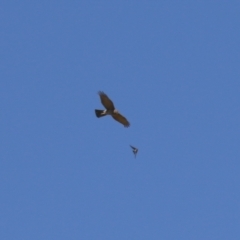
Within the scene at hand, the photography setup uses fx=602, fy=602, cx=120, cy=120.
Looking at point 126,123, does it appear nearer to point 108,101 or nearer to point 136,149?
point 108,101

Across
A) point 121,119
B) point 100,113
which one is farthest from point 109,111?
point 121,119

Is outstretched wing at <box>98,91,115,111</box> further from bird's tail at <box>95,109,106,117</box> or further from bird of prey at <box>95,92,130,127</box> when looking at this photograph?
bird's tail at <box>95,109,106,117</box>

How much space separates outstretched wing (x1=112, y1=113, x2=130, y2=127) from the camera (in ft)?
81.1

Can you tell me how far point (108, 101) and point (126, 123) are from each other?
1915 millimetres

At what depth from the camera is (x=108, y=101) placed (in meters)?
24.0

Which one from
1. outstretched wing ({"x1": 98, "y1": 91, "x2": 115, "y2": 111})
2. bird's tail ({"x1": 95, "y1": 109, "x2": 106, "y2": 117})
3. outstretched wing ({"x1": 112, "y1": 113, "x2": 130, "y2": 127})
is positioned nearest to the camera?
outstretched wing ({"x1": 98, "y1": 91, "x2": 115, "y2": 111})

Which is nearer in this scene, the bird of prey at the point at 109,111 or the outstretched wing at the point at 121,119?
the bird of prey at the point at 109,111

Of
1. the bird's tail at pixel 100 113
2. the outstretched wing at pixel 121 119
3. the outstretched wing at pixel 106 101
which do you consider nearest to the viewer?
the outstretched wing at pixel 106 101

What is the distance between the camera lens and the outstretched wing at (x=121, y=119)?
2471cm

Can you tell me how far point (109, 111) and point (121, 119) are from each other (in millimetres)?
1092

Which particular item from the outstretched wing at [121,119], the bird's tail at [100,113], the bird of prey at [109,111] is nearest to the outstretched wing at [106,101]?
the bird of prey at [109,111]

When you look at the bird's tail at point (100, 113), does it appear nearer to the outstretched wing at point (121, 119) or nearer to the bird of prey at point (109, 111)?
the bird of prey at point (109, 111)

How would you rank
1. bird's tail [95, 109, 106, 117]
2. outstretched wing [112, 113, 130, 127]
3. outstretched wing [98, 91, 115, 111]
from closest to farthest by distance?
outstretched wing [98, 91, 115, 111]
outstretched wing [112, 113, 130, 127]
bird's tail [95, 109, 106, 117]

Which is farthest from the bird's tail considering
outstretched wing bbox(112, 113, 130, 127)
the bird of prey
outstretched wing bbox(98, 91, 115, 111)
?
outstretched wing bbox(98, 91, 115, 111)
